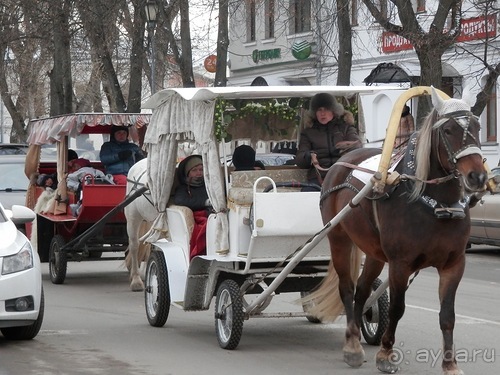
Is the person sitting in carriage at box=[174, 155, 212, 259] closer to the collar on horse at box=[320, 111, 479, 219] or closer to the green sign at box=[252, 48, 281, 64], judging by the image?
the collar on horse at box=[320, 111, 479, 219]

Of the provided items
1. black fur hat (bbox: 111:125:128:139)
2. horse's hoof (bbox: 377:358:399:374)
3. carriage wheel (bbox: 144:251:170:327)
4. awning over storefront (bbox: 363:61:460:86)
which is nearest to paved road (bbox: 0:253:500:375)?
carriage wheel (bbox: 144:251:170:327)

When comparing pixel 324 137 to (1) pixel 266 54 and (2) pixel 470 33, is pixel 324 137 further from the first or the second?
(1) pixel 266 54

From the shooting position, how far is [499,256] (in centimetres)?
2152

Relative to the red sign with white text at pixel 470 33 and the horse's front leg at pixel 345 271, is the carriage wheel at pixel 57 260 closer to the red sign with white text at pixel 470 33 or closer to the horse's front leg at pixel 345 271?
the horse's front leg at pixel 345 271

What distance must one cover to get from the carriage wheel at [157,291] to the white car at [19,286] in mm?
1339

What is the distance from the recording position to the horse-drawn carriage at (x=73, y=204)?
15.7 m

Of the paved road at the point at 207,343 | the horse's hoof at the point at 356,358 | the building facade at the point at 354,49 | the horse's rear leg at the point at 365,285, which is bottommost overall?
the paved road at the point at 207,343

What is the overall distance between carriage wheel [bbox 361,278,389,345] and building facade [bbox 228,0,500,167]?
14449 millimetres

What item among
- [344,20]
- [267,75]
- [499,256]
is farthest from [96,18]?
[267,75]

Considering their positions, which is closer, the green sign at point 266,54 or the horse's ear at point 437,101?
the horse's ear at point 437,101

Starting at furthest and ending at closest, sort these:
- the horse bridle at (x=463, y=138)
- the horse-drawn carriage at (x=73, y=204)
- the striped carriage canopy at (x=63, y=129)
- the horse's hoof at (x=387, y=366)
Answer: the striped carriage canopy at (x=63, y=129) → the horse-drawn carriage at (x=73, y=204) → the horse's hoof at (x=387, y=366) → the horse bridle at (x=463, y=138)

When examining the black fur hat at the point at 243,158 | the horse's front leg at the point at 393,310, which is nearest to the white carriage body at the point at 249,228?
the black fur hat at the point at 243,158

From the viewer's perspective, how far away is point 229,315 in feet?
33.4

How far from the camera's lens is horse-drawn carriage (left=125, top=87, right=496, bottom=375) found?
8.37 m
